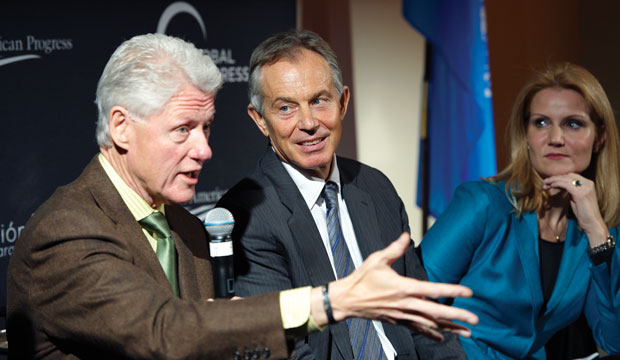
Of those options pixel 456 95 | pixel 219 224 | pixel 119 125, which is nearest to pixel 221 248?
pixel 219 224

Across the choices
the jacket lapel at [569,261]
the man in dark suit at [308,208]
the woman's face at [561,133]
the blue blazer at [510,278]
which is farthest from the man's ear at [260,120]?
the jacket lapel at [569,261]

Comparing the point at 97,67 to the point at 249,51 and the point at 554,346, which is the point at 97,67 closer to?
the point at 249,51

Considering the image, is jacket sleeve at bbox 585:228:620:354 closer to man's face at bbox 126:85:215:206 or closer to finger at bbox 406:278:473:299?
finger at bbox 406:278:473:299

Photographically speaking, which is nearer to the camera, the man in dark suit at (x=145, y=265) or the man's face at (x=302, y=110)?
the man in dark suit at (x=145, y=265)

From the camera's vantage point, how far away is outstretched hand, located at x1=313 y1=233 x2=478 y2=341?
1.53 meters

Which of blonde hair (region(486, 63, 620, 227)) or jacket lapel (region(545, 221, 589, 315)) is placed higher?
blonde hair (region(486, 63, 620, 227))

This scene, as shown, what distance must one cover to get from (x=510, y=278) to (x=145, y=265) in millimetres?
1716

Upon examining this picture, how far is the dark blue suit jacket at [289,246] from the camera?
2.35 metres

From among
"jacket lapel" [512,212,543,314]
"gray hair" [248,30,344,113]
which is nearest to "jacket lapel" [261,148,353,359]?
"gray hair" [248,30,344,113]

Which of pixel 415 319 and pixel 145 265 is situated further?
pixel 145 265

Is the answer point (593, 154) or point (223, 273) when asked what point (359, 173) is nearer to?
point (223, 273)

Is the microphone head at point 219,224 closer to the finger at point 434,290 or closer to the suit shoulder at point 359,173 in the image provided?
the finger at point 434,290

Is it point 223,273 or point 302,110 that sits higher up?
point 302,110

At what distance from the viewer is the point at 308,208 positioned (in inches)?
96.9
